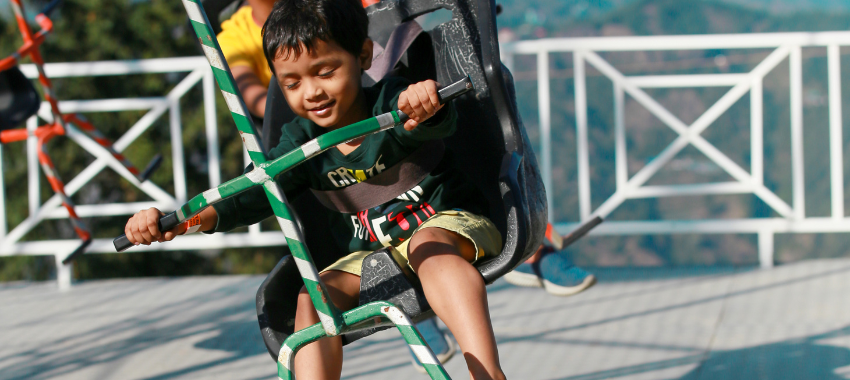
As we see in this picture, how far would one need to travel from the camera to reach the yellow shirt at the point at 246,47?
2.15 meters

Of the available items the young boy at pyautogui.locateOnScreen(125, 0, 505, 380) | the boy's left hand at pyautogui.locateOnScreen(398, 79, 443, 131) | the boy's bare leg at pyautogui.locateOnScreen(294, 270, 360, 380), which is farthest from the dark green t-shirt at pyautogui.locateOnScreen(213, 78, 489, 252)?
the boy's left hand at pyautogui.locateOnScreen(398, 79, 443, 131)

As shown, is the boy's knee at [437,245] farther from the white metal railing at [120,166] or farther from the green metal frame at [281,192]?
the white metal railing at [120,166]

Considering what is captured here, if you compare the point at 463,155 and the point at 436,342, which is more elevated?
the point at 463,155

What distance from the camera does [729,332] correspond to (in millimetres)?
2264

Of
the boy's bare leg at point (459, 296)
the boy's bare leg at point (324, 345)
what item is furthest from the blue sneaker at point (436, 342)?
the boy's bare leg at point (459, 296)

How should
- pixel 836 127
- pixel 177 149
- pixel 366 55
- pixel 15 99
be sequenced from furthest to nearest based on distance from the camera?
pixel 177 149, pixel 836 127, pixel 15 99, pixel 366 55

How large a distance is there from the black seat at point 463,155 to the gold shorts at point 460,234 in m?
0.03

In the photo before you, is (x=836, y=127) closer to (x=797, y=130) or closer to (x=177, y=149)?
(x=797, y=130)

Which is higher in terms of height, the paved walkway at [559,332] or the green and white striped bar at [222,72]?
the green and white striped bar at [222,72]

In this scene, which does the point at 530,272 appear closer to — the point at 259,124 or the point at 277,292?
the point at 259,124

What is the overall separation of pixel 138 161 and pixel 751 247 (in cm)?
3853

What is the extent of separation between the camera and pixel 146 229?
116cm

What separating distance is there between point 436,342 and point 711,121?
6.63 feet

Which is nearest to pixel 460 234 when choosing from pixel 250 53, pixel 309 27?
pixel 309 27
